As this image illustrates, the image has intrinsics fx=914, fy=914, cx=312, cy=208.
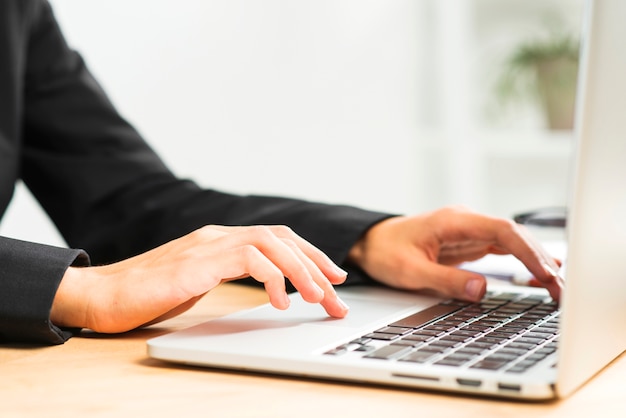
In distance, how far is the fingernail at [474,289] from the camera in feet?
2.85

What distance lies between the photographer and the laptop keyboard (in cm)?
60

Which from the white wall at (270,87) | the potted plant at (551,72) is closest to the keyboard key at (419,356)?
the white wall at (270,87)

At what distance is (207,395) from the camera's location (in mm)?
593

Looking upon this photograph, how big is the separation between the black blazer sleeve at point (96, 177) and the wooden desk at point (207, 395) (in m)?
0.39

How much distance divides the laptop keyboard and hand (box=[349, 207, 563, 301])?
A: 49mm

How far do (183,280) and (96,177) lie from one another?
1.90 ft

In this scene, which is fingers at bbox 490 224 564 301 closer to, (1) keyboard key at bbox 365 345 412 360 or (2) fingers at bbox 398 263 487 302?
(2) fingers at bbox 398 263 487 302

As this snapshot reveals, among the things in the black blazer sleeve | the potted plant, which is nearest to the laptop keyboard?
the black blazer sleeve

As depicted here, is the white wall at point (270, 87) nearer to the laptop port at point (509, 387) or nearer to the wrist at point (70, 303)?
the wrist at point (70, 303)

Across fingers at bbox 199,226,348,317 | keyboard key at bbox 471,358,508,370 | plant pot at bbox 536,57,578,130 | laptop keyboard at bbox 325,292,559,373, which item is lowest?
laptop keyboard at bbox 325,292,559,373

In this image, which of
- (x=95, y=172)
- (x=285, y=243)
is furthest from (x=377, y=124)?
(x=285, y=243)

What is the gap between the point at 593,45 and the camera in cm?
52

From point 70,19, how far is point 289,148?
1.05 metres

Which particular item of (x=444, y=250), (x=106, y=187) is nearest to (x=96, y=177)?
(x=106, y=187)
